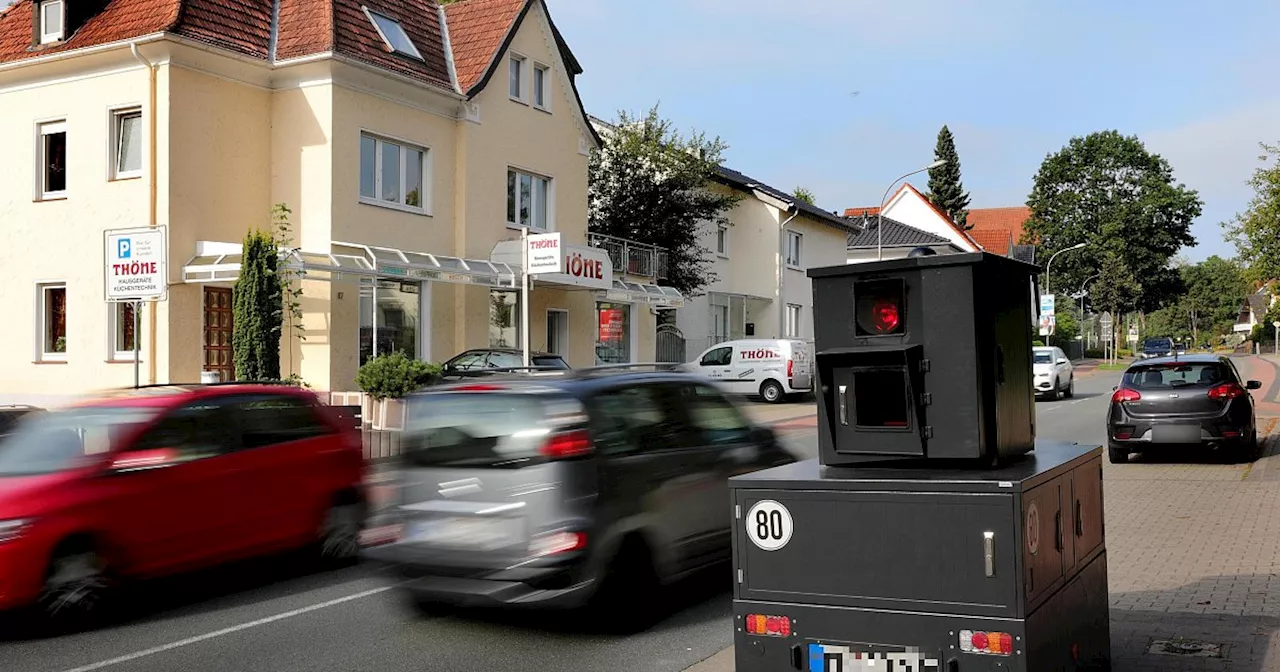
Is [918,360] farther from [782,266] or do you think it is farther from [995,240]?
[995,240]

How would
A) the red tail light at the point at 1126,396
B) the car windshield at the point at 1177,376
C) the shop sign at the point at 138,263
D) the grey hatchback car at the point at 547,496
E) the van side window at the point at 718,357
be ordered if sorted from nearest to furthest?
the grey hatchback car at the point at 547,496 < the shop sign at the point at 138,263 < the car windshield at the point at 1177,376 < the red tail light at the point at 1126,396 < the van side window at the point at 718,357

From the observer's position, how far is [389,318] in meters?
24.5

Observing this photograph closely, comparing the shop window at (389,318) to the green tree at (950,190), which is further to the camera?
the green tree at (950,190)

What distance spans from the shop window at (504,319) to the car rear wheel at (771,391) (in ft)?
25.7

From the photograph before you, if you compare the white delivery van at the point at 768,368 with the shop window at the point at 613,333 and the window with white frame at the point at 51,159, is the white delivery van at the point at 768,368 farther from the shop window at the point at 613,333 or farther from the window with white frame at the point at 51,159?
the window with white frame at the point at 51,159

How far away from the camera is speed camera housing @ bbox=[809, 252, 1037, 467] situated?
168 inches

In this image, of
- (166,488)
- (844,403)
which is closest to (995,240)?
(166,488)

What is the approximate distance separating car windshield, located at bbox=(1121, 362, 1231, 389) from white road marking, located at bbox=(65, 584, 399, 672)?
36.7 ft

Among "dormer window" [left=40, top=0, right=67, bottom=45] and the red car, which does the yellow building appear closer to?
"dormer window" [left=40, top=0, right=67, bottom=45]

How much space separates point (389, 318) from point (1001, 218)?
101535 mm

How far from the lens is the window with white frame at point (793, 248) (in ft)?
151

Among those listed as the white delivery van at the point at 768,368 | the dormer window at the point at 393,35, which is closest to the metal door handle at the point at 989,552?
the dormer window at the point at 393,35

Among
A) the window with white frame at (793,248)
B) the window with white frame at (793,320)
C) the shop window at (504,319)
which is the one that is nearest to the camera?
the shop window at (504,319)

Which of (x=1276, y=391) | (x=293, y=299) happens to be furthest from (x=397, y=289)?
(x=1276, y=391)
